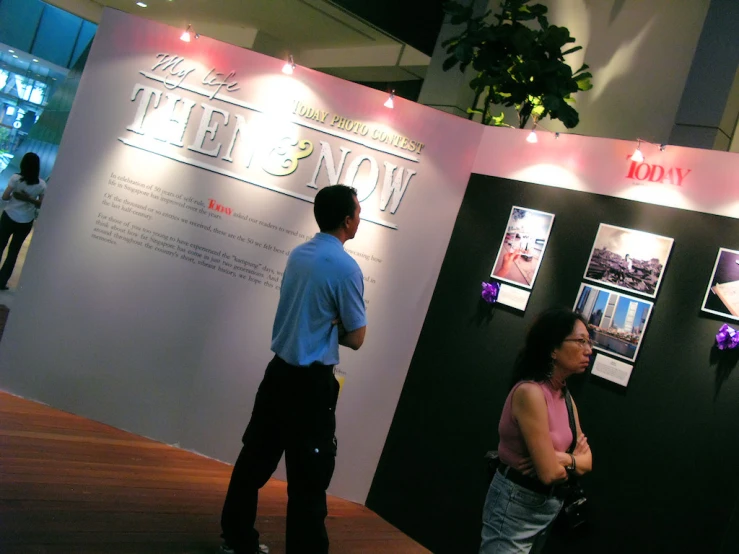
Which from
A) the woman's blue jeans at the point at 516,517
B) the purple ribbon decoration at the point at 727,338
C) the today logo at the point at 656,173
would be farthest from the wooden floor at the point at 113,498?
the today logo at the point at 656,173

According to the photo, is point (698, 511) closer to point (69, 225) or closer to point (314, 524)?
point (314, 524)

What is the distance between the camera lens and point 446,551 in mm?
3787

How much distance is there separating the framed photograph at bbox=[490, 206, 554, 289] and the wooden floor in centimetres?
163

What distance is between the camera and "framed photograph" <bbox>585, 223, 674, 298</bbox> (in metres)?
3.28

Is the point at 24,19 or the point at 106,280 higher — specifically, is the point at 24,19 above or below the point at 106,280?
above

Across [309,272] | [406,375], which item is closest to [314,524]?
[309,272]

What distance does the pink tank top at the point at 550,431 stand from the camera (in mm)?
2240

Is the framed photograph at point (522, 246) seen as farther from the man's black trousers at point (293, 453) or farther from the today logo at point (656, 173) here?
A: the man's black trousers at point (293, 453)

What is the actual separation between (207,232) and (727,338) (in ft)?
9.64

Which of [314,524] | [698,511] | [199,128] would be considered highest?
[199,128]

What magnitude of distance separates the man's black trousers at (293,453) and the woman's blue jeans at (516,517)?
0.72 meters

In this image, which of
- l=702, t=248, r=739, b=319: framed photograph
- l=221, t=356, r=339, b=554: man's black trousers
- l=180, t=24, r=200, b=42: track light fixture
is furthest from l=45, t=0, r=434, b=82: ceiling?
l=221, t=356, r=339, b=554: man's black trousers

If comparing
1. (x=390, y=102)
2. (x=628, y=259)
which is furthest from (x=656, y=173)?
(x=390, y=102)

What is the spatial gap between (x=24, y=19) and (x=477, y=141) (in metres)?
10.2
